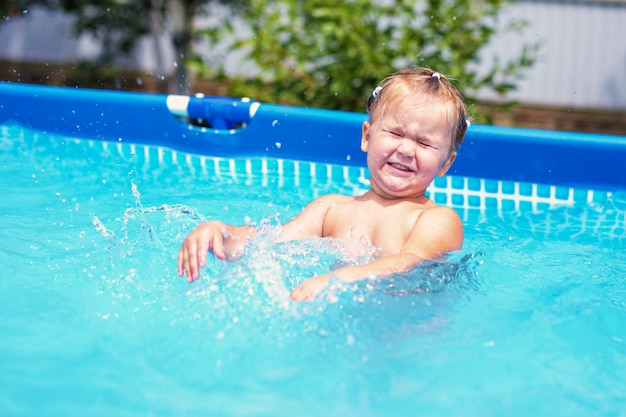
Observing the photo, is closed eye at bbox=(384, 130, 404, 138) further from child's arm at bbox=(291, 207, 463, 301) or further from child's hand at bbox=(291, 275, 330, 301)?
child's hand at bbox=(291, 275, 330, 301)

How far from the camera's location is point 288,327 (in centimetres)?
246

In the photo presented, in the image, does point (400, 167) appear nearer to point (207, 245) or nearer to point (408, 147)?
point (408, 147)

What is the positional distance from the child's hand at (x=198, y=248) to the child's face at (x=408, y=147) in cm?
65

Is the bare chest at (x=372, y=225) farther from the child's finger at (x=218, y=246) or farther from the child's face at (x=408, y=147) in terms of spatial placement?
the child's finger at (x=218, y=246)

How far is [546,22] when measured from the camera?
8.08m

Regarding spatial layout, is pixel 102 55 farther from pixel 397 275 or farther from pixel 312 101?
pixel 397 275

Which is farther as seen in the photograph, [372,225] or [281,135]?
[281,135]

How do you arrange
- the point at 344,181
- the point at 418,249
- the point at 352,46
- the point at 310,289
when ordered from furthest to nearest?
the point at 352,46
the point at 344,181
the point at 418,249
the point at 310,289

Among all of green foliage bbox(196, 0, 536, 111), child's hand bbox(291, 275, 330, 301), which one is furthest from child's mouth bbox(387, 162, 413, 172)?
green foliage bbox(196, 0, 536, 111)

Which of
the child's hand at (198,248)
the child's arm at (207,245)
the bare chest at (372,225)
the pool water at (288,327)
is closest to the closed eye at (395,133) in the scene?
the bare chest at (372,225)

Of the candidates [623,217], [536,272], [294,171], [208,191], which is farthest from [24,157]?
[623,217]

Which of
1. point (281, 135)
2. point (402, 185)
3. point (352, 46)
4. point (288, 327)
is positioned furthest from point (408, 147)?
point (352, 46)

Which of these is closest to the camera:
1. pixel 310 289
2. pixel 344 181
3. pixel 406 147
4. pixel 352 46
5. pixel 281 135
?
pixel 310 289

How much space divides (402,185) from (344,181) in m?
1.44
